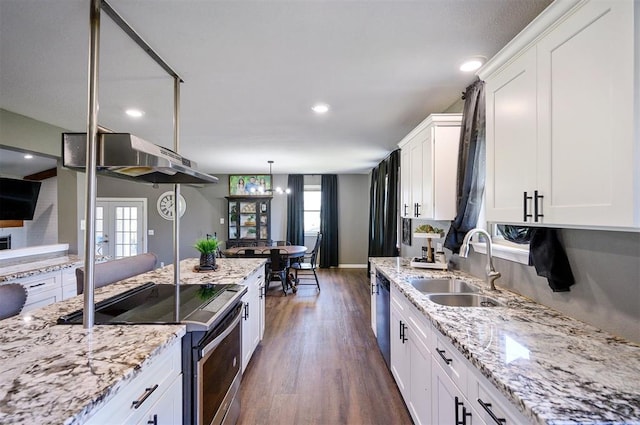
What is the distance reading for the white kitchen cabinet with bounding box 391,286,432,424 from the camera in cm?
161

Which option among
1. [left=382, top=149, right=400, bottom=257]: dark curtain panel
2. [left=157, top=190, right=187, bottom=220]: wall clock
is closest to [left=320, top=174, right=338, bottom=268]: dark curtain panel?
[left=382, top=149, right=400, bottom=257]: dark curtain panel

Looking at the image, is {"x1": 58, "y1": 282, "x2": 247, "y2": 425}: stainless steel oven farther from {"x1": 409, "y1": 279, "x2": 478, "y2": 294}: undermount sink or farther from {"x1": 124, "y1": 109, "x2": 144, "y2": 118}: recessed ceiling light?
{"x1": 124, "y1": 109, "x2": 144, "y2": 118}: recessed ceiling light

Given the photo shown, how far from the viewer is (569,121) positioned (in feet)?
3.51

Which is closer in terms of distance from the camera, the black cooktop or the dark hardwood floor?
the black cooktop

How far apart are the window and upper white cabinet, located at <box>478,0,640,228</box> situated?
6083 millimetres

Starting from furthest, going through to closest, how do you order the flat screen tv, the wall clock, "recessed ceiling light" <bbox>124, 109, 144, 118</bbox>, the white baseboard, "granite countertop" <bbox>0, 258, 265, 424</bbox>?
1. the white baseboard
2. the wall clock
3. the flat screen tv
4. "recessed ceiling light" <bbox>124, 109, 144, 118</bbox>
5. "granite countertop" <bbox>0, 258, 265, 424</bbox>

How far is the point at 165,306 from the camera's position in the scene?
1544 mm

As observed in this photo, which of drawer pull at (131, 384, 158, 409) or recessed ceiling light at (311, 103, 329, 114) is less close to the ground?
recessed ceiling light at (311, 103, 329, 114)

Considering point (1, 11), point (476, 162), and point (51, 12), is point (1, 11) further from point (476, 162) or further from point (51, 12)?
point (476, 162)

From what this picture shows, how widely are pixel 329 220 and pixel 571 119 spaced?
6.34 metres

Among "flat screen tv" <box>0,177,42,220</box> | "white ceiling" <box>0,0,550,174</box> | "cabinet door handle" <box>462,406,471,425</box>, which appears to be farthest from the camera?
"flat screen tv" <box>0,177,42,220</box>

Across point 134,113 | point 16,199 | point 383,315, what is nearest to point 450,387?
point 383,315

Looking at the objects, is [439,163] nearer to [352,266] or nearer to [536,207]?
[536,207]

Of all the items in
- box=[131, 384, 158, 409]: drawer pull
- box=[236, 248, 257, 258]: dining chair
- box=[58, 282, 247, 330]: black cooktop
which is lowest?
box=[236, 248, 257, 258]: dining chair
